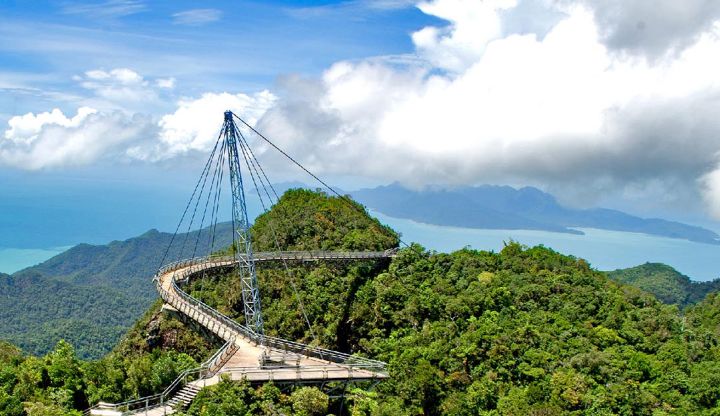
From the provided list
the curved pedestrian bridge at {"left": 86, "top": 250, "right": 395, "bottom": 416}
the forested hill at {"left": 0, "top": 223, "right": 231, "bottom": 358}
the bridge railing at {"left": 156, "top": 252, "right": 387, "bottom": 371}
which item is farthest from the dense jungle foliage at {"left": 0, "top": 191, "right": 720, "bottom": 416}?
the forested hill at {"left": 0, "top": 223, "right": 231, "bottom": 358}

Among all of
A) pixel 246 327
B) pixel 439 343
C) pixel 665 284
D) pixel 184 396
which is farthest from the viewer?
pixel 665 284

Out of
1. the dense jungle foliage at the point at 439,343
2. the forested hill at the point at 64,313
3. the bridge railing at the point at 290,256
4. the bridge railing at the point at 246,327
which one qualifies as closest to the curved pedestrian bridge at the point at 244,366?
the bridge railing at the point at 246,327

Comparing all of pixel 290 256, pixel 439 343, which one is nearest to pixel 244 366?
pixel 439 343

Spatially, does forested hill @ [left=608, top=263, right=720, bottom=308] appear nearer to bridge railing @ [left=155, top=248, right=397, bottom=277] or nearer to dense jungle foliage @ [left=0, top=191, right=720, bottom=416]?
dense jungle foliage @ [left=0, top=191, right=720, bottom=416]

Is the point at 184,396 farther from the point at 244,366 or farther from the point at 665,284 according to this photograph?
the point at 665,284

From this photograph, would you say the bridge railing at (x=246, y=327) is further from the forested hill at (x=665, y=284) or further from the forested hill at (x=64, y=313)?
the forested hill at (x=665, y=284)

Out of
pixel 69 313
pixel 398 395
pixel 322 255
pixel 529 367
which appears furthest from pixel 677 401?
pixel 69 313

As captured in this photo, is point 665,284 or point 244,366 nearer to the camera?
point 244,366
